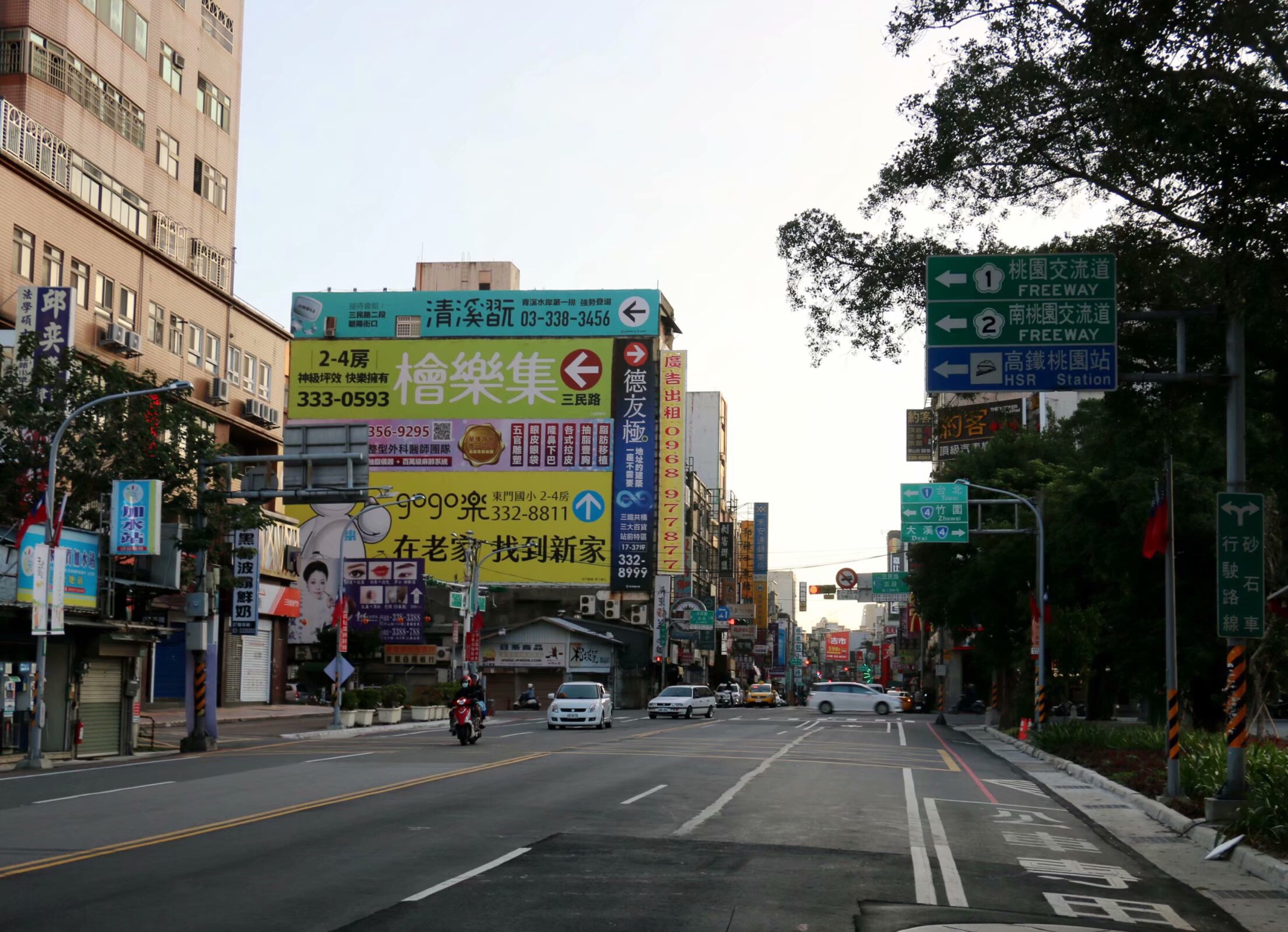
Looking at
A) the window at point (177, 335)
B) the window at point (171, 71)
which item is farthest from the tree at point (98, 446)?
the window at point (171, 71)

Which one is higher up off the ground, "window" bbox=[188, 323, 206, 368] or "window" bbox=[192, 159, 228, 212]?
"window" bbox=[192, 159, 228, 212]

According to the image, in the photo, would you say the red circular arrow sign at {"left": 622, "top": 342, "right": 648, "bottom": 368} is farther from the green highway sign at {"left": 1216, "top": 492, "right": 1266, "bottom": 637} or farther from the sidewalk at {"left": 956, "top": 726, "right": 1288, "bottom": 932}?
the green highway sign at {"left": 1216, "top": 492, "right": 1266, "bottom": 637}

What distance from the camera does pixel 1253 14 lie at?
12.5 m

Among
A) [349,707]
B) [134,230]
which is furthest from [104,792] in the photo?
[134,230]

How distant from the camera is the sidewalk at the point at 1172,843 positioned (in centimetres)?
1168

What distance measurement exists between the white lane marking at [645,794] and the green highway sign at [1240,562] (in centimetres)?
801

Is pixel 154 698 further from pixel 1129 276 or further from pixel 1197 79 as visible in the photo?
pixel 1197 79

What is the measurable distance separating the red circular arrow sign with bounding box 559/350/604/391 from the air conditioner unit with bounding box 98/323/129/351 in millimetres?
36795

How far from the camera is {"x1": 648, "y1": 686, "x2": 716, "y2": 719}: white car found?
A: 196 ft

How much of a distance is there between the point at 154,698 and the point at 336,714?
14803mm

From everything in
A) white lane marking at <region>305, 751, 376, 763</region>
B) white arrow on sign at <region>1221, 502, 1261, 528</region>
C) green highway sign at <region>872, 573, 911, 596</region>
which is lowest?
white lane marking at <region>305, 751, 376, 763</region>

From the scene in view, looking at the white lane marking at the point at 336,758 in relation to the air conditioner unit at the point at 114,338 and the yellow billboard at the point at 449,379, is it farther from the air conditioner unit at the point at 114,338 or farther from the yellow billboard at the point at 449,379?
the yellow billboard at the point at 449,379

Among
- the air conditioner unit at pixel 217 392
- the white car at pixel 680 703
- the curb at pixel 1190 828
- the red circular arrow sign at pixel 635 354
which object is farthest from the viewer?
the red circular arrow sign at pixel 635 354

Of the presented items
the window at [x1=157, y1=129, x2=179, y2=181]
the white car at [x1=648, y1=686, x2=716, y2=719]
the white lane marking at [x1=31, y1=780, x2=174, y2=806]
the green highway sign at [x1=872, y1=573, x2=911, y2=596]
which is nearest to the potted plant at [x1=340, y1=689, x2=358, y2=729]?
→ the white car at [x1=648, y1=686, x2=716, y2=719]
